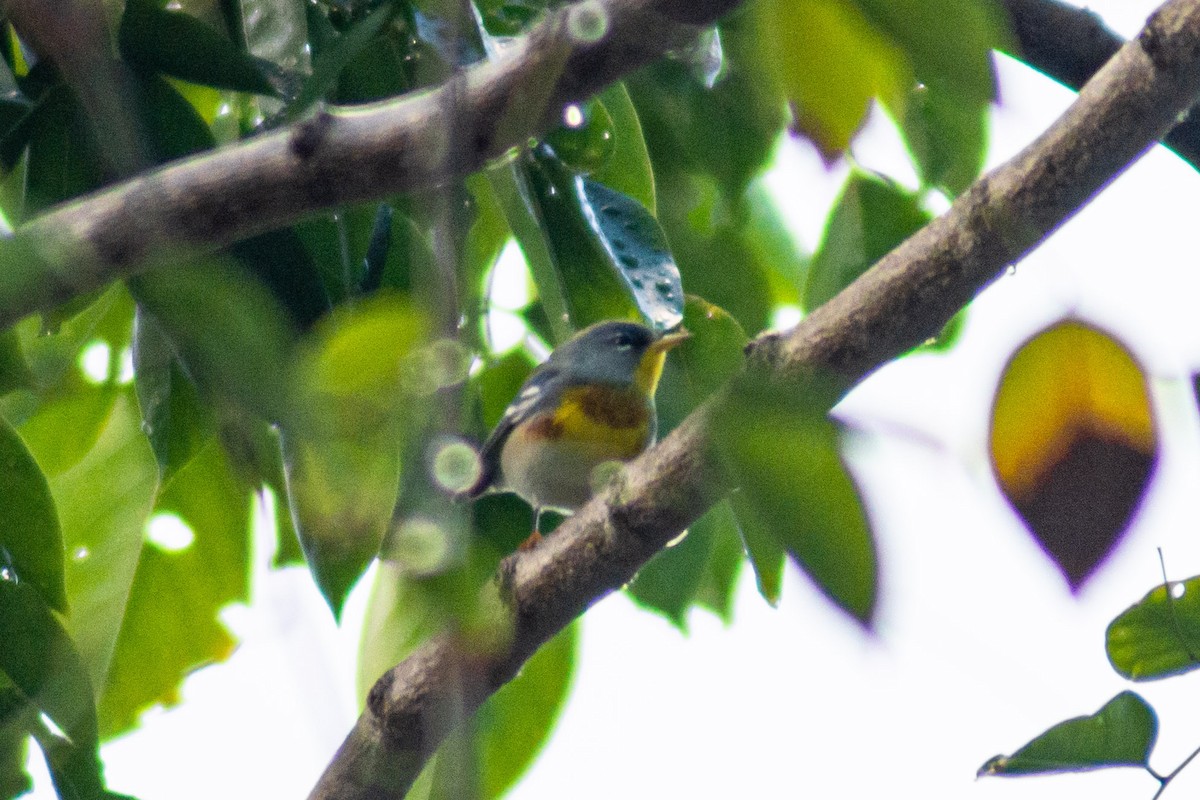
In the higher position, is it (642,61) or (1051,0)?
(642,61)

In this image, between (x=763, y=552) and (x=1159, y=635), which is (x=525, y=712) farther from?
(x=763, y=552)

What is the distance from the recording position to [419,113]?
82 cm

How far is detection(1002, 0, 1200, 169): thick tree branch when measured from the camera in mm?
1628

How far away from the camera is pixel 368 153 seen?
836mm

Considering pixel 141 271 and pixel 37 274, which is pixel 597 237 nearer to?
pixel 141 271

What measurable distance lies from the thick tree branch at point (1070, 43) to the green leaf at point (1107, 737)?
104 centimetres

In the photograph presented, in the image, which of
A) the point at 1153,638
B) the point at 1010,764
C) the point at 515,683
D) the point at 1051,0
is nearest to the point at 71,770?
the point at 515,683

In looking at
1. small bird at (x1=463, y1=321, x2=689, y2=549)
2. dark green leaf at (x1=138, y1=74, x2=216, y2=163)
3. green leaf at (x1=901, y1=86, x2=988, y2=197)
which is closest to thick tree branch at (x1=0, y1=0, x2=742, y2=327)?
green leaf at (x1=901, y1=86, x2=988, y2=197)

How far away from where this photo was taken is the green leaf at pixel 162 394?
56.4 inches

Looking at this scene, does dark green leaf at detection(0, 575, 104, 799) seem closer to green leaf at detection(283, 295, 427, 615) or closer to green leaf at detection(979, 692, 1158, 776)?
green leaf at detection(283, 295, 427, 615)

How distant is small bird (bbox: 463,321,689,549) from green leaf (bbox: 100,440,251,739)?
45 centimetres

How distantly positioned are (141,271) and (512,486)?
4.82 ft

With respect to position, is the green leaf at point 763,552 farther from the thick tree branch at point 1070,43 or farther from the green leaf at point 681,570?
the thick tree branch at point 1070,43

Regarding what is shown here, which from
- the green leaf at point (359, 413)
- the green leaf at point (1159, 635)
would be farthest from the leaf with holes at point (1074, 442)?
the green leaf at point (1159, 635)
